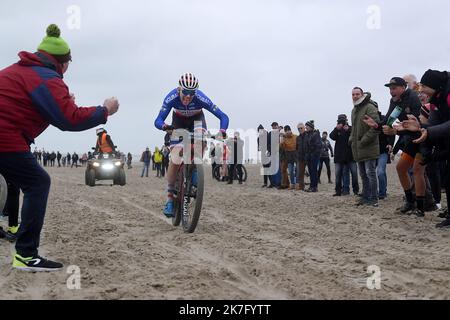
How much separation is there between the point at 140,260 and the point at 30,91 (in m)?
1.94

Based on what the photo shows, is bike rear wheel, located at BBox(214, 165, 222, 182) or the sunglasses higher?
the sunglasses

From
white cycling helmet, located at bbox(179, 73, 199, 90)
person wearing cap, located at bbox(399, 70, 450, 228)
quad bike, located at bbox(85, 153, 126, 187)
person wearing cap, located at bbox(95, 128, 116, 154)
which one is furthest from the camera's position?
person wearing cap, located at bbox(95, 128, 116, 154)

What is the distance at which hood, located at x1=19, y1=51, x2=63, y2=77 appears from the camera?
160 inches

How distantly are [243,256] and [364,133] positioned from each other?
5.25m

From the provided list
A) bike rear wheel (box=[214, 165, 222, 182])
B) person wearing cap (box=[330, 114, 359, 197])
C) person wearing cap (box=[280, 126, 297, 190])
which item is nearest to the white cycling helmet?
person wearing cap (box=[330, 114, 359, 197])

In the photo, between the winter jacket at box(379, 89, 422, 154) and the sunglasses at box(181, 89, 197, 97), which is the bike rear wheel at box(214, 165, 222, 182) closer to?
the winter jacket at box(379, 89, 422, 154)

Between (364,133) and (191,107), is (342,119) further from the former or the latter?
(191,107)

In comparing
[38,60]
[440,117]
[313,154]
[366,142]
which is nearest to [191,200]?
[38,60]

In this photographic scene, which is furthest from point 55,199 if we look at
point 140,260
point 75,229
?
point 140,260

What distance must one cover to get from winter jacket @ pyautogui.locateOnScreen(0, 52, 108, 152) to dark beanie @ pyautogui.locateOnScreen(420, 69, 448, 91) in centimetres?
452

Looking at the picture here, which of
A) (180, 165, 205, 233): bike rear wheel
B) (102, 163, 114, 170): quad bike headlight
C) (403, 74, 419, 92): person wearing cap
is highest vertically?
(403, 74, 419, 92): person wearing cap

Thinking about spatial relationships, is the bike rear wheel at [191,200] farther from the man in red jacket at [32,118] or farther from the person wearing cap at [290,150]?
the person wearing cap at [290,150]

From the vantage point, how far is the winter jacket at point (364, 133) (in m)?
8.83

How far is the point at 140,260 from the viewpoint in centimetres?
452
